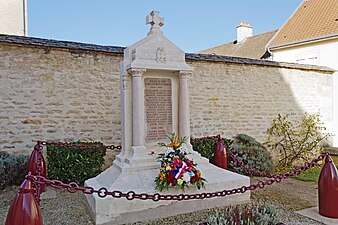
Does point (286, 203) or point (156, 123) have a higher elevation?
point (156, 123)

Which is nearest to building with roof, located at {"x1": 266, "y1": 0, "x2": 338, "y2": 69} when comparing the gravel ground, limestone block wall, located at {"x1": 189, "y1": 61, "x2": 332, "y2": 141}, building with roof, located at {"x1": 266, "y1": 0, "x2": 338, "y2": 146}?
building with roof, located at {"x1": 266, "y1": 0, "x2": 338, "y2": 146}

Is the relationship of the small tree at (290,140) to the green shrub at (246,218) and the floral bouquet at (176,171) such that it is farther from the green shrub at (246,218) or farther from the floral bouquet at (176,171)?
the green shrub at (246,218)

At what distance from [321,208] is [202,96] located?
486 cm

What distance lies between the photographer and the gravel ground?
150 inches

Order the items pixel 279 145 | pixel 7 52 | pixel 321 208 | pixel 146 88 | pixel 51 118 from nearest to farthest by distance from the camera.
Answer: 1. pixel 321 208
2. pixel 146 88
3. pixel 7 52
4. pixel 51 118
5. pixel 279 145

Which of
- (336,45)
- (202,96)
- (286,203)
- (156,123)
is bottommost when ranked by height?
(286,203)

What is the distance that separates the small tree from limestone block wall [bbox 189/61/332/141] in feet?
0.96

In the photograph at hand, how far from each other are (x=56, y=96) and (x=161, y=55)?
3295 millimetres

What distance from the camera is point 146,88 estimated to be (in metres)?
4.49

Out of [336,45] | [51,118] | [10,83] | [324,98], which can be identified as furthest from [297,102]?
[10,83]

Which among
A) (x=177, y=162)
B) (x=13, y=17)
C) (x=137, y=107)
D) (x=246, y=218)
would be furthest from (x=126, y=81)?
(x=13, y=17)

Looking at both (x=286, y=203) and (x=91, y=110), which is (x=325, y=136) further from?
(x=91, y=110)

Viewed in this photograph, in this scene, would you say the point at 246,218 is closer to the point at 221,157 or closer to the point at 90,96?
the point at 221,157

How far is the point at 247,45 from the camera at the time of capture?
16.8 metres
